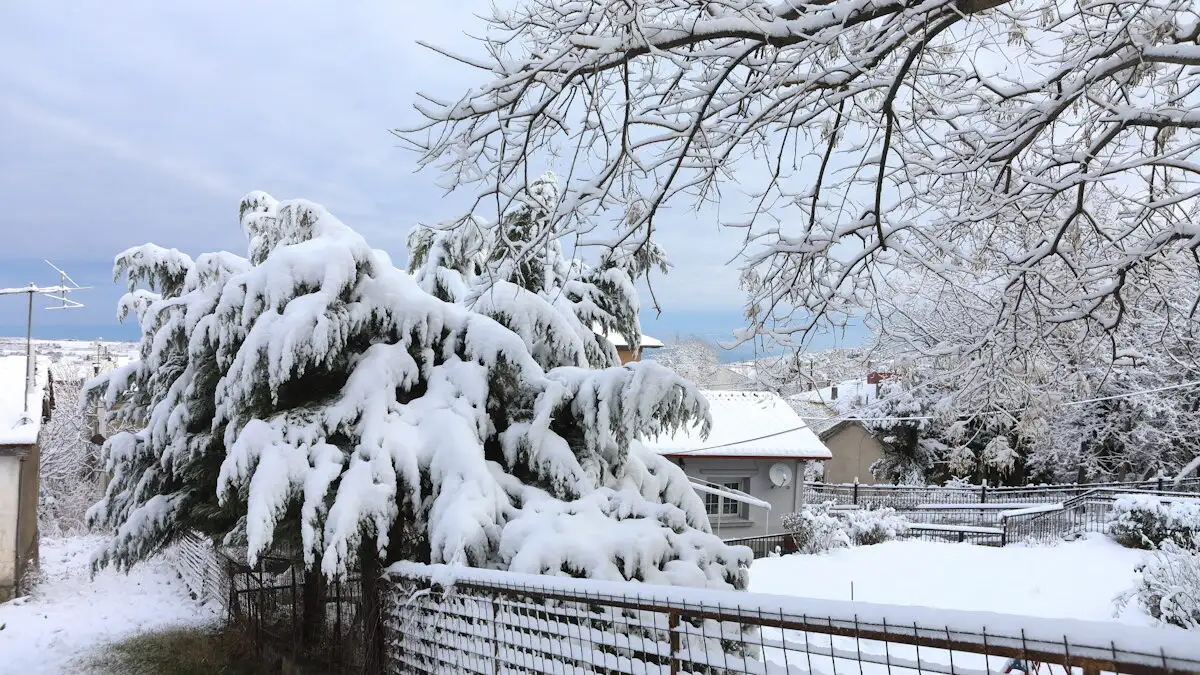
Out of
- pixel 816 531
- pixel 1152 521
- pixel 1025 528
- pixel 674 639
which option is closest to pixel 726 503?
pixel 816 531

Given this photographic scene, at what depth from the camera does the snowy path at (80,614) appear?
27.0ft

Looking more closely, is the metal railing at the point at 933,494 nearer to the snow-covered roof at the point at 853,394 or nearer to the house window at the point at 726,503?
the house window at the point at 726,503

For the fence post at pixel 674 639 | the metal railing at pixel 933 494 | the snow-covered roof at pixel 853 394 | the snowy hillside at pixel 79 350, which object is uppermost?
the snowy hillside at pixel 79 350

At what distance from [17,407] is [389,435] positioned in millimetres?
12665

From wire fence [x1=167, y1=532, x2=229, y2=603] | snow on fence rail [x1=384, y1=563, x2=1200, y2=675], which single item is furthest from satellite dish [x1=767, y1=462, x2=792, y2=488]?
snow on fence rail [x1=384, y1=563, x2=1200, y2=675]

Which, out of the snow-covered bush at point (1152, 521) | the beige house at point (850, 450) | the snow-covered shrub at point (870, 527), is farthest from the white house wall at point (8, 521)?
the beige house at point (850, 450)

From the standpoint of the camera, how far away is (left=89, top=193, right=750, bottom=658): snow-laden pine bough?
4.39 m

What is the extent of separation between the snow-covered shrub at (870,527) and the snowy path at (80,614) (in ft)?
41.9

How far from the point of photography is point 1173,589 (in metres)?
7.90

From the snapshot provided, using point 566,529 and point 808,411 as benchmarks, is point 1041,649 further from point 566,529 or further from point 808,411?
point 808,411

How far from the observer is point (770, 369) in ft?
17.4

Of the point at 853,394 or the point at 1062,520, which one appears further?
the point at 853,394

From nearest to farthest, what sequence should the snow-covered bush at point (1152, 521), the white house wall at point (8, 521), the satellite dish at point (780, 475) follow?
the white house wall at point (8, 521) < the snow-covered bush at point (1152, 521) < the satellite dish at point (780, 475)

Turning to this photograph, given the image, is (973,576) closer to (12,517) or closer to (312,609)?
(312,609)
